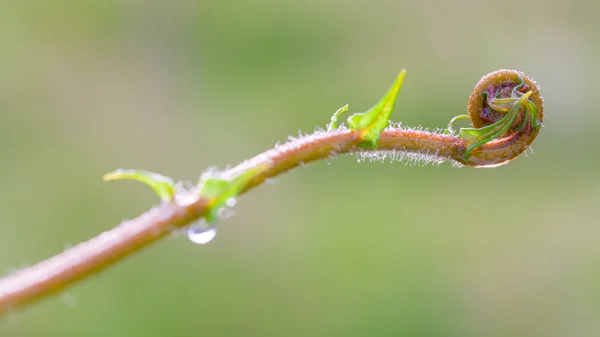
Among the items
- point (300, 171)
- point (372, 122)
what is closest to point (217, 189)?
point (372, 122)

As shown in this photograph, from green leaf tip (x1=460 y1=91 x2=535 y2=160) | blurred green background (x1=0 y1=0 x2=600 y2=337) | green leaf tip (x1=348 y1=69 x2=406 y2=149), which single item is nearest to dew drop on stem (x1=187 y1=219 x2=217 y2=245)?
green leaf tip (x1=348 y1=69 x2=406 y2=149)

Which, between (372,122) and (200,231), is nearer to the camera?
(200,231)

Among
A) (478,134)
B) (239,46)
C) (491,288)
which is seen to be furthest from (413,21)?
(478,134)

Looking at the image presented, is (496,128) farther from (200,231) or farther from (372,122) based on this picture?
(200,231)

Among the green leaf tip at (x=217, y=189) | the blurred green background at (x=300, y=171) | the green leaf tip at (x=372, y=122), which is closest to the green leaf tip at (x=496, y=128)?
the green leaf tip at (x=372, y=122)

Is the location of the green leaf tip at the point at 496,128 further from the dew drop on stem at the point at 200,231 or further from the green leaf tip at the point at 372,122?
the dew drop on stem at the point at 200,231

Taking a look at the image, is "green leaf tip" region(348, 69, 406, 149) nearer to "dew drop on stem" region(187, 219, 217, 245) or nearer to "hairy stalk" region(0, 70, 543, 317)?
"hairy stalk" region(0, 70, 543, 317)

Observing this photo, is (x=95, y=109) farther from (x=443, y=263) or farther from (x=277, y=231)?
(x=443, y=263)
